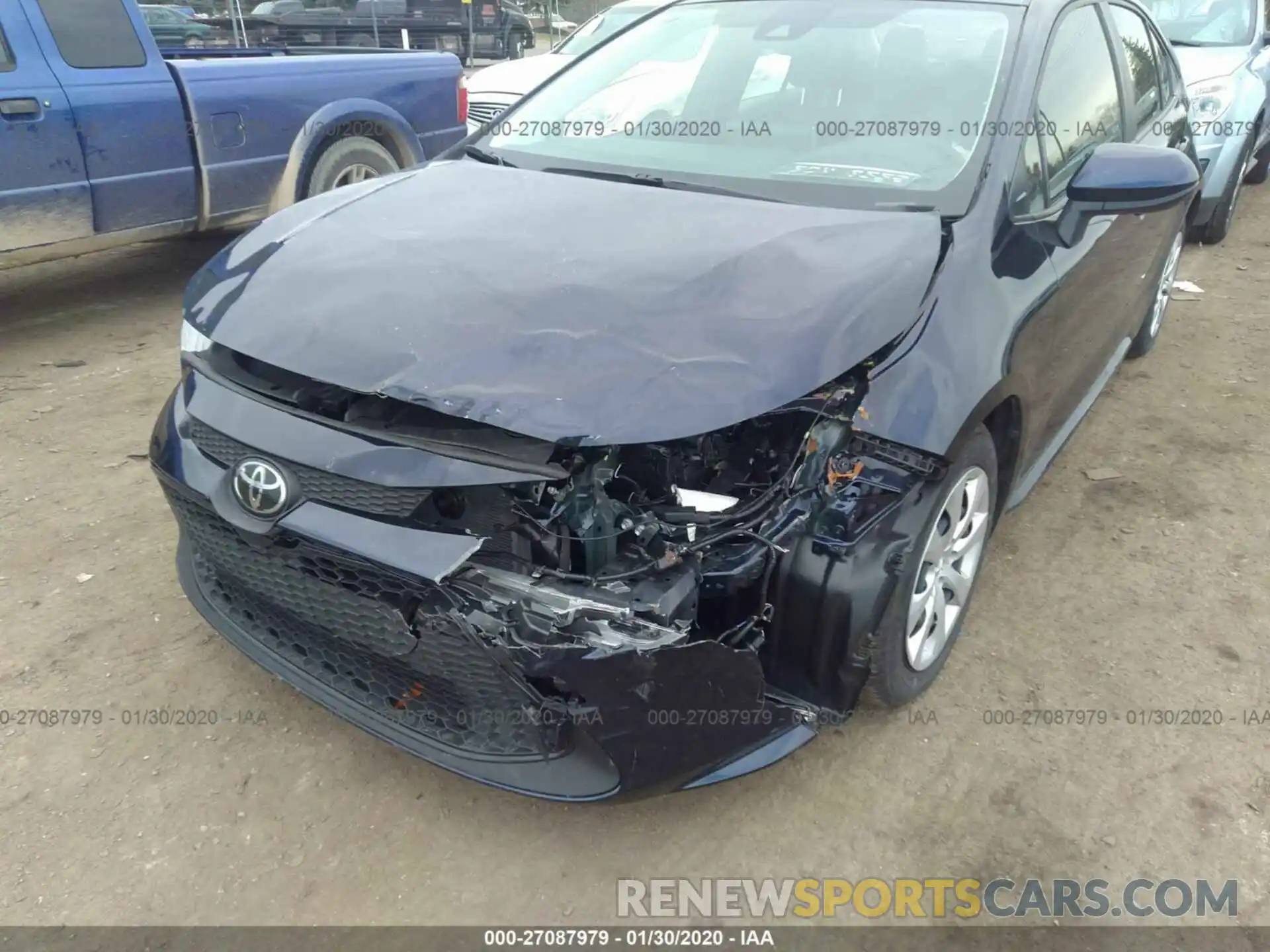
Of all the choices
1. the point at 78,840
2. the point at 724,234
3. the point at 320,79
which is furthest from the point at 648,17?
the point at 78,840

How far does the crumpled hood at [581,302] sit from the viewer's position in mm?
1805

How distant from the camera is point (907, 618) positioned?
86.0 inches

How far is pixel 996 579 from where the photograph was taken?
307 cm

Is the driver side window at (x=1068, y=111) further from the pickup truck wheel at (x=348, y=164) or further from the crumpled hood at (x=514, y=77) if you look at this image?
the crumpled hood at (x=514, y=77)

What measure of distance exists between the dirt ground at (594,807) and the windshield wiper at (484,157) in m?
1.66

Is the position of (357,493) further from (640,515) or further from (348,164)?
(348,164)

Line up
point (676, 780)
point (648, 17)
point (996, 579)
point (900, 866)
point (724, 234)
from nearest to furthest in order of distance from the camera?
1. point (676, 780)
2. point (900, 866)
3. point (724, 234)
4. point (996, 579)
5. point (648, 17)

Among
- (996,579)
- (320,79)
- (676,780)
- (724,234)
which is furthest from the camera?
(320,79)

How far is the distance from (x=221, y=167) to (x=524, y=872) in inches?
173

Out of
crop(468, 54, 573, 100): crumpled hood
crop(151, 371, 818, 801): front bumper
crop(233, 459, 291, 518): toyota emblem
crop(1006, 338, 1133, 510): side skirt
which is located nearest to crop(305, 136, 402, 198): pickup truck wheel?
crop(468, 54, 573, 100): crumpled hood

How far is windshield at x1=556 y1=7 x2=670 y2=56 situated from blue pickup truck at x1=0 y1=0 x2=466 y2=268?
1449 mm

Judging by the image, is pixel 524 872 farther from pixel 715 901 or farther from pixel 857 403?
pixel 857 403

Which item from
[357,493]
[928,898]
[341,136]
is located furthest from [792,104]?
[341,136]

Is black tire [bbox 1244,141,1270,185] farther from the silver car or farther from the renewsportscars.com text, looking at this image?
the renewsportscars.com text
